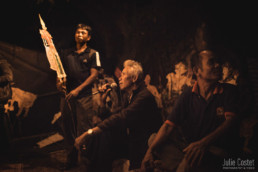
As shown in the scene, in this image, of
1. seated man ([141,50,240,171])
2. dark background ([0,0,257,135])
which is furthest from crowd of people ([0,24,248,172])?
dark background ([0,0,257,135])

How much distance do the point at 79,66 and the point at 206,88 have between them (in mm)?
2066

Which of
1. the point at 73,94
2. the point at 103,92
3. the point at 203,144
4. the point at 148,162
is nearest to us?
the point at 203,144

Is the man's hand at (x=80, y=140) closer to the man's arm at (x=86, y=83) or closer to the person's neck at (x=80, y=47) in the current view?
the man's arm at (x=86, y=83)

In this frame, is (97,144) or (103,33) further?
(103,33)

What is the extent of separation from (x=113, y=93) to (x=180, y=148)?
4.61ft

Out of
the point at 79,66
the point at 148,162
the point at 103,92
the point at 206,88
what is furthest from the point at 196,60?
the point at 79,66

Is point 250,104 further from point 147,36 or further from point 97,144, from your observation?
point 97,144

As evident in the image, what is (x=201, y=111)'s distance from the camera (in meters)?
3.61

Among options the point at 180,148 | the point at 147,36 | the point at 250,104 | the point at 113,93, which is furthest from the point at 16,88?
the point at 250,104

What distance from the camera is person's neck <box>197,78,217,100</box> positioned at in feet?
11.9

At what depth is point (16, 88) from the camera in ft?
13.2

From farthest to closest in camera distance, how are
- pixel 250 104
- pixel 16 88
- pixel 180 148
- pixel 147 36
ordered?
pixel 147 36, pixel 16 88, pixel 180 148, pixel 250 104

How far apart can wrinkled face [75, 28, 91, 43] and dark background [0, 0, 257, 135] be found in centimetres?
13

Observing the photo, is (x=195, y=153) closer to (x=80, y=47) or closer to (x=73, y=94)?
(x=73, y=94)
